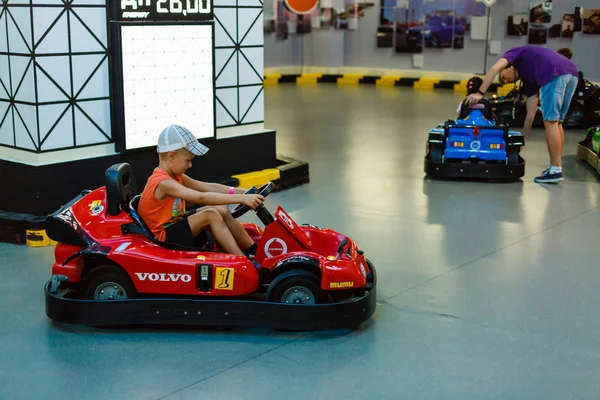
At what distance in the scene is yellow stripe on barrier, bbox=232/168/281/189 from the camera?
584 cm

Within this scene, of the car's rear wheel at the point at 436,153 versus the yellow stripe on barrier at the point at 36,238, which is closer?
the yellow stripe on barrier at the point at 36,238

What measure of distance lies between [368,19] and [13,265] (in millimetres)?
11858

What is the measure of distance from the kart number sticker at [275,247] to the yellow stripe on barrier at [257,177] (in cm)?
Answer: 240

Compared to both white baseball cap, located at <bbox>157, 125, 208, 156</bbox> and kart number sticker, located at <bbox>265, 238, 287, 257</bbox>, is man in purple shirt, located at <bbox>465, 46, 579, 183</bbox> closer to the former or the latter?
kart number sticker, located at <bbox>265, 238, 287, 257</bbox>

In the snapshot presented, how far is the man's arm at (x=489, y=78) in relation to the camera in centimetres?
605

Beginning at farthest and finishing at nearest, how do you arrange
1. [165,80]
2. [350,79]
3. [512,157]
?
[350,79] → [512,157] → [165,80]

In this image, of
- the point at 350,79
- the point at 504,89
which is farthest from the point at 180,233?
the point at 350,79

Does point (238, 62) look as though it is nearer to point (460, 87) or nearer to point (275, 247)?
point (275, 247)

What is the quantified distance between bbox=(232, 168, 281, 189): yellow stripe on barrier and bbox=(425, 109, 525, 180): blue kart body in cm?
132

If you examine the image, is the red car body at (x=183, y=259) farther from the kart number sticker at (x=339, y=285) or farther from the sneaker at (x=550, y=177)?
the sneaker at (x=550, y=177)

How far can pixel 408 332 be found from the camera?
130 inches

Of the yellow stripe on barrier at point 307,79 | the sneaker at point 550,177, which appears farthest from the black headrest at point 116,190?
the yellow stripe on barrier at point 307,79

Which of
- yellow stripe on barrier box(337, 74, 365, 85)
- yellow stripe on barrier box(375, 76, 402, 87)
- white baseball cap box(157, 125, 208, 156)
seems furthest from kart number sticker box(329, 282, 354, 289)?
yellow stripe on barrier box(337, 74, 365, 85)

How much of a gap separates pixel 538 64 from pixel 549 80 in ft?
0.50
